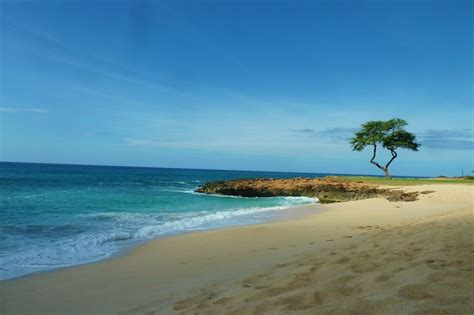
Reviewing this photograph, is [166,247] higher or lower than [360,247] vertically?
lower

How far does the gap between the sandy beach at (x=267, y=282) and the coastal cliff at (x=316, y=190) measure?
19.3 metres

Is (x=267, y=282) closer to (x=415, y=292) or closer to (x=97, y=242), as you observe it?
(x=415, y=292)

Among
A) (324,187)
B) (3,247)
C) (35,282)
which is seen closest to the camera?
(35,282)

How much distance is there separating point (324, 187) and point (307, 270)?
30.0 meters

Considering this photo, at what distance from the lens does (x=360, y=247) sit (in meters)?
6.70

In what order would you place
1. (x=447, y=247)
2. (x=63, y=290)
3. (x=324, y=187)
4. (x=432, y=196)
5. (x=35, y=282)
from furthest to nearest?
(x=324, y=187) < (x=432, y=196) < (x=35, y=282) < (x=63, y=290) < (x=447, y=247)

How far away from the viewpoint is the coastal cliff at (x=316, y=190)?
2863 cm

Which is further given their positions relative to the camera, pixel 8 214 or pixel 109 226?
pixel 8 214

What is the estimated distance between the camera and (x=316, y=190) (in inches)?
1374

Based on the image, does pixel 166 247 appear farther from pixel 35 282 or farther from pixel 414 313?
pixel 414 313

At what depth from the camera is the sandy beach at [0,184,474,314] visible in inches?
137

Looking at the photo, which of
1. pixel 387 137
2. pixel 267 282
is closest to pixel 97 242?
pixel 267 282

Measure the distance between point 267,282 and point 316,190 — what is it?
31.0 m

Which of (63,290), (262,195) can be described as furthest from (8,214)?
(262,195)
